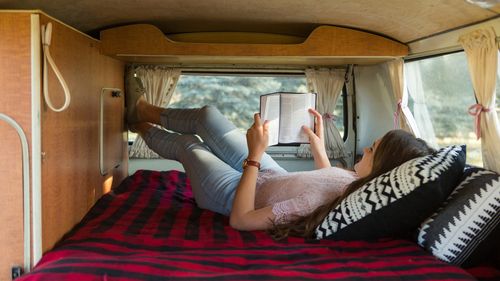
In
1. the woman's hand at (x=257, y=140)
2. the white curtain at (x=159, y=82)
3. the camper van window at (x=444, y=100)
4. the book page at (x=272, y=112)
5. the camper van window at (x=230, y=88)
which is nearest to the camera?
the woman's hand at (x=257, y=140)

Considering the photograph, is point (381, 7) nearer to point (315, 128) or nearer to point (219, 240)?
point (315, 128)

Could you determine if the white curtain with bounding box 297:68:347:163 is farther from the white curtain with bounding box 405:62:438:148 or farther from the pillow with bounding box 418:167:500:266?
the pillow with bounding box 418:167:500:266

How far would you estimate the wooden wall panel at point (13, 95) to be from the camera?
152 cm

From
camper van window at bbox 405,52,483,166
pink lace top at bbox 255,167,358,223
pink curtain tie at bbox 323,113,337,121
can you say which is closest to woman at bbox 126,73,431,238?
pink lace top at bbox 255,167,358,223

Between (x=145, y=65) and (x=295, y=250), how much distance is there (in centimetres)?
202

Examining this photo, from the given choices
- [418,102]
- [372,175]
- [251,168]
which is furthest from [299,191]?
[418,102]

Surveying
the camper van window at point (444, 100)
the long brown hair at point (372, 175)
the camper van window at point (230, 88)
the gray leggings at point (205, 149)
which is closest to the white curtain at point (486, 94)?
the long brown hair at point (372, 175)

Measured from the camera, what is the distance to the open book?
2.27 m

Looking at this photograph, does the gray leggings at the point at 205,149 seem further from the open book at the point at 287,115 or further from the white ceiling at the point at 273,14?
the white ceiling at the point at 273,14

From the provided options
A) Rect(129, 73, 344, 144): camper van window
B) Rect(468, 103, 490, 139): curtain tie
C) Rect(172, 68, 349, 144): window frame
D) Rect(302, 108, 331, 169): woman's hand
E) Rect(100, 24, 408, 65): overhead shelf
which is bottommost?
Rect(302, 108, 331, 169): woman's hand

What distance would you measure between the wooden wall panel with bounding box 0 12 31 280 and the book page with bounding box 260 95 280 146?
1.07 m

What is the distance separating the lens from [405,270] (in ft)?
4.52

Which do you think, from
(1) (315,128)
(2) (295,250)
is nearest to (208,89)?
(1) (315,128)

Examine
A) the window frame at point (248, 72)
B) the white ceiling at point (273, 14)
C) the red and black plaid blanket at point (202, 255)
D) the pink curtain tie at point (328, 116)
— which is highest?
the white ceiling at point (273, 14)
